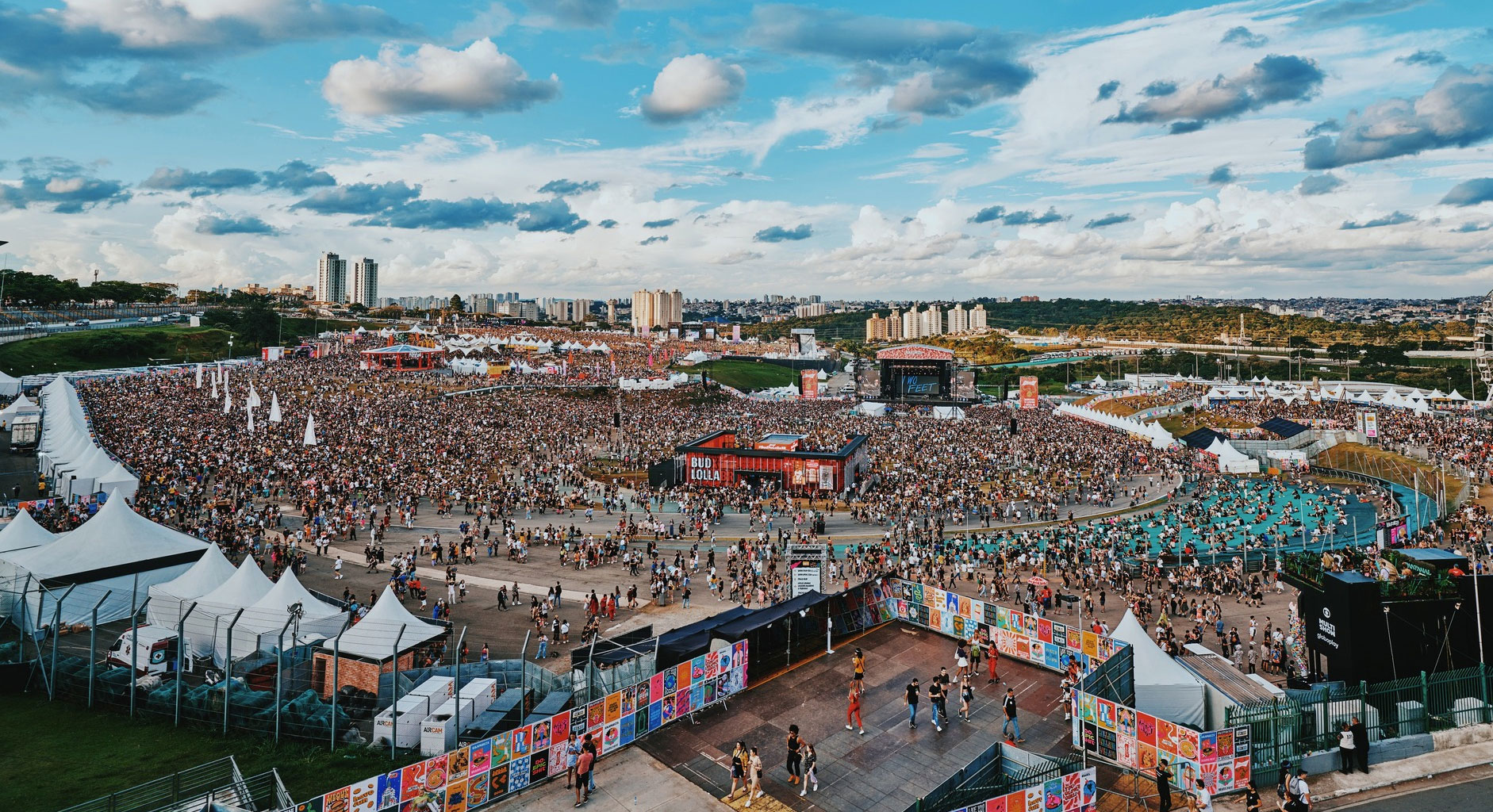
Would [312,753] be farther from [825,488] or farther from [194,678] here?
[825,488]

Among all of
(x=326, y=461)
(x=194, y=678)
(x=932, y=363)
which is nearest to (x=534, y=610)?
(x=194, y=678)

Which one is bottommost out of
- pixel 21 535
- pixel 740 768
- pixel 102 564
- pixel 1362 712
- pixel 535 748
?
pixel 740 768

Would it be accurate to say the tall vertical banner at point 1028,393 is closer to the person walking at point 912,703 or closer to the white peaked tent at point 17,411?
the person walking at point 912,703

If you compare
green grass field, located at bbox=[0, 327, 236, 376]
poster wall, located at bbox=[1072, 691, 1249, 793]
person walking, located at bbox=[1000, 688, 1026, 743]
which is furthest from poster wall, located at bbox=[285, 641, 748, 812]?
green grass field, located at bbox=[0, 327, 236, 376]

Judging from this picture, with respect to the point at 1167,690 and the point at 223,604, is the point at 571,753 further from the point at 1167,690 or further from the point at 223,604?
the point at 1167,690

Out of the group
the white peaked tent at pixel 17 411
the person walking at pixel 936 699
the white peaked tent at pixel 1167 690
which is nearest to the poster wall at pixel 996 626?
the white peaked tent at pixel 1167 690

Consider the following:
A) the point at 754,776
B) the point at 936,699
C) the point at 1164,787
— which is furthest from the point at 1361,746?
the point at 754,776
